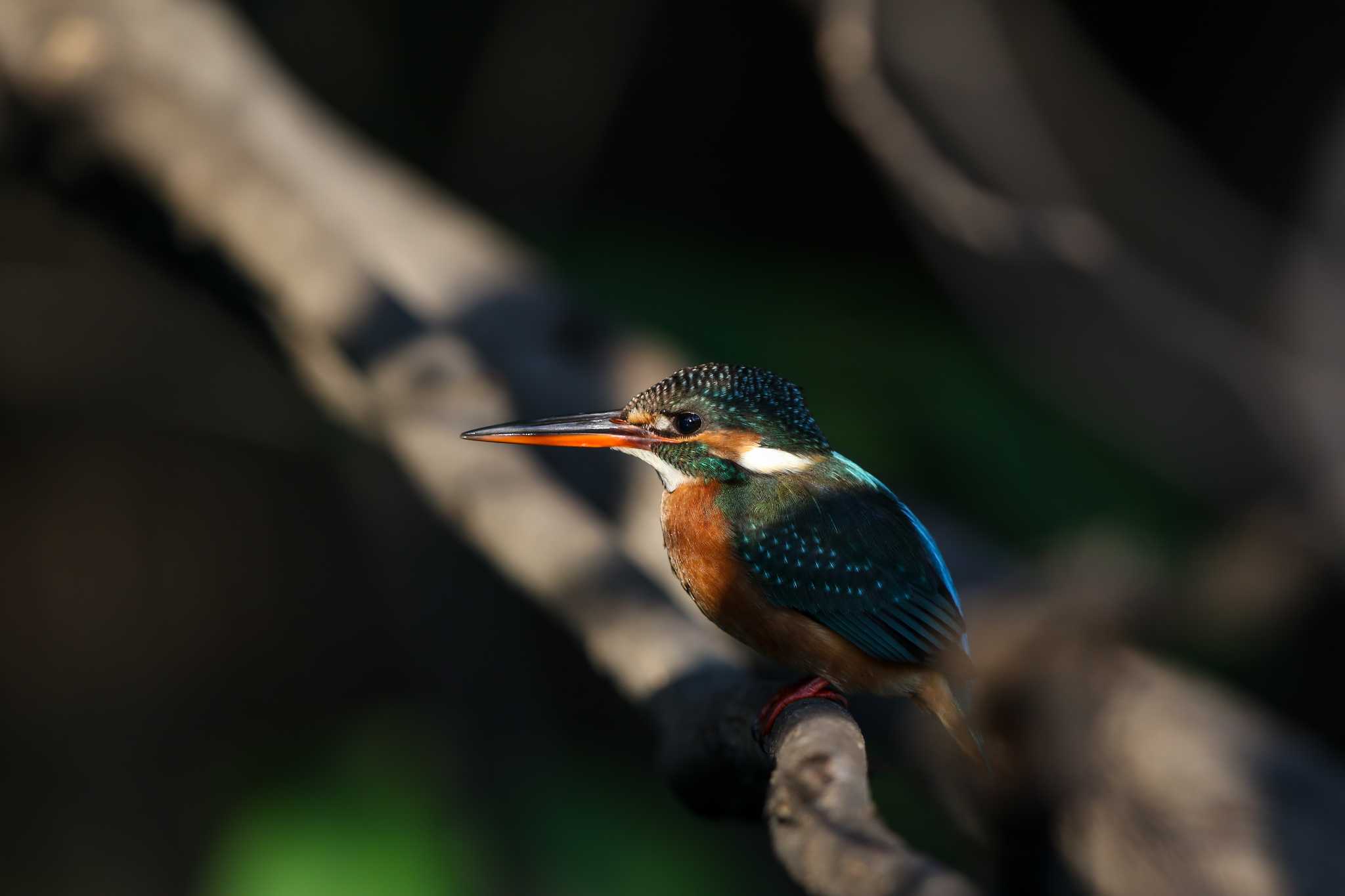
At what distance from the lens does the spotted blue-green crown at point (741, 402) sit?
1.97 m

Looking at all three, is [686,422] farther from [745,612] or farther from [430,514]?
[430,514]

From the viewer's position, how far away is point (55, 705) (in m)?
4.86

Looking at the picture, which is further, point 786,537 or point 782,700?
point 786,537

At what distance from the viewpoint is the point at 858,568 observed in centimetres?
187

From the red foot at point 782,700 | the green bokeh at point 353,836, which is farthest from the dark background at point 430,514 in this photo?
the red foot at point 782,700

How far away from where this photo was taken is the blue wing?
1807 millimetres

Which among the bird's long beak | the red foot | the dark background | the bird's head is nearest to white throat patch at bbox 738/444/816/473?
the bird's head

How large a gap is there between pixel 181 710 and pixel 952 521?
3.13m

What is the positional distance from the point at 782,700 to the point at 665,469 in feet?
1.80

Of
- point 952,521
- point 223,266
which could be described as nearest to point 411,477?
point 223,266

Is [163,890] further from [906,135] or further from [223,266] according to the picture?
[906,135]

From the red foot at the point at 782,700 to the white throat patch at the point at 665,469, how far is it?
41 centimetres

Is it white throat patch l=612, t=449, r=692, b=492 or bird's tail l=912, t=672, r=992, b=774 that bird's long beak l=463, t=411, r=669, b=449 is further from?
bird's tail l=912, t=672, r=992, b=774

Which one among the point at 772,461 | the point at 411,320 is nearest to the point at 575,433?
the point at 772,461
